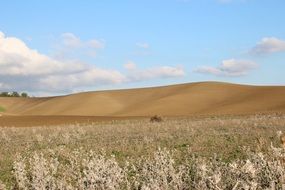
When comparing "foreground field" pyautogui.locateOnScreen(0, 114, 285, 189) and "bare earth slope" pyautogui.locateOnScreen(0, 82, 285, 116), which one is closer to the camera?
"foreground field" pyautogui.locateOnScreen(0, 114, 285, 189)

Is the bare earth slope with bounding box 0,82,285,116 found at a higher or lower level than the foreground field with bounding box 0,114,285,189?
higher

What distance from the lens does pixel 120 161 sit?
1616cm

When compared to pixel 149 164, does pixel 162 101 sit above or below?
above

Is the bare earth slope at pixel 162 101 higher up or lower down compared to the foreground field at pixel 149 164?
higher up

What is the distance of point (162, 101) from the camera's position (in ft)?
327

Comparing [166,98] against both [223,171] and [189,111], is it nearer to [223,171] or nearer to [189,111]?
[189,111]

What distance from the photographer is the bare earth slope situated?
86438 mm

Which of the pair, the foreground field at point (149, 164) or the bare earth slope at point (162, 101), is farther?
the bare earth slope at point (162, 101)

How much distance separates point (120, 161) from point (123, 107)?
88892mm

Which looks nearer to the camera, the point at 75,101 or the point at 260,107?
the point at 260,107

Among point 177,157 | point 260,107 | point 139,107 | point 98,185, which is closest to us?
point 98,185

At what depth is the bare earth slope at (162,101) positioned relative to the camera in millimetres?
86438

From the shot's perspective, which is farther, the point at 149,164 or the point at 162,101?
the point at 162,101

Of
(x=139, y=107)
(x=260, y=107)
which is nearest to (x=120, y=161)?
(x=260, y=107)
